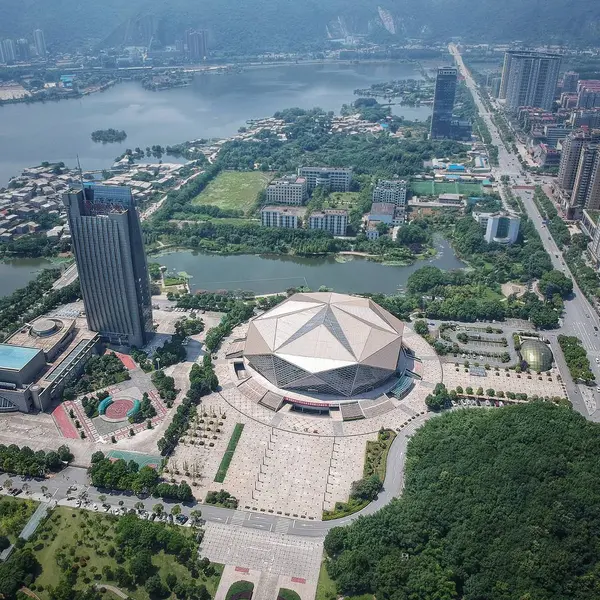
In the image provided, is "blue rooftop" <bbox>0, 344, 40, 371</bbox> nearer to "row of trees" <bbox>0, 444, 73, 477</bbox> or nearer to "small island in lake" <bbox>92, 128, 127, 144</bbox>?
"row of trees" <bbox>0, 444, 73, 477</bbox>

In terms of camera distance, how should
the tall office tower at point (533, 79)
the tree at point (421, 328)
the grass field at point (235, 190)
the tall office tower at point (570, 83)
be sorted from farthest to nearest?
the tall office tower at point (570, 83)
the tall office tower at point (533, 79)
the grass field at point (235, 190)
the tree at point (421, 328)

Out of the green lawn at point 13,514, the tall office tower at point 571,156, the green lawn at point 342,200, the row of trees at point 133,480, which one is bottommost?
the green lawn at point 13,514

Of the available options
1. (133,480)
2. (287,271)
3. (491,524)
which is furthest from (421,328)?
(133,480)

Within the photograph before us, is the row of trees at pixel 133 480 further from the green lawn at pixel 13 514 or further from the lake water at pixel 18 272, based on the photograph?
the lake water at pixel 18 272

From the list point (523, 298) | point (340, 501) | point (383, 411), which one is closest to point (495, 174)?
point (523, 298)

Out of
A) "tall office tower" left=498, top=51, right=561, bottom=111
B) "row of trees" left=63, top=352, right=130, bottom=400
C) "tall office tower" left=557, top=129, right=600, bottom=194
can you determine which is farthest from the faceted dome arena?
"tall office tower" left=498, top=51, right=561, bottom=111

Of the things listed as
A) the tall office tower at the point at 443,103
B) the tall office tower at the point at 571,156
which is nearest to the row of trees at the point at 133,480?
the tall office tower at the point at 571,156

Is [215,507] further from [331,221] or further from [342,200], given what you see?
[342,200]
